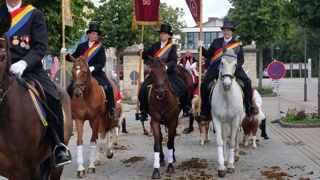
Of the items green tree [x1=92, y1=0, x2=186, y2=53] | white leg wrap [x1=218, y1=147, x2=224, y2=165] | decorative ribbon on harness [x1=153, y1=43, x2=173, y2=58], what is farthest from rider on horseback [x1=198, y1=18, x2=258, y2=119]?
green tree [x1=92, y1=0, x2=186, y2=53]

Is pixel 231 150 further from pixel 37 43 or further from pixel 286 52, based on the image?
pixel 286 52

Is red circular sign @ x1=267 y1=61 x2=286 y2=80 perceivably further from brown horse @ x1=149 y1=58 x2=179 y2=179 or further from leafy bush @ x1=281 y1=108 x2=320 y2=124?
brown horse @ x1=149 y1=58 x2=179 y2=179

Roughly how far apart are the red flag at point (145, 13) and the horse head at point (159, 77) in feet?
15.1

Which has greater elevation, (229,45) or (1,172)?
(229,45)

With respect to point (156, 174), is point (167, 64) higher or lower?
higher

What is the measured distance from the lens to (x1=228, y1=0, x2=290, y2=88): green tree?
3659cm

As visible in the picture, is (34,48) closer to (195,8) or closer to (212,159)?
(212,159)

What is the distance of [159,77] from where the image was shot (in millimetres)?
9938

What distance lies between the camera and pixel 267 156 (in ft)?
40.3

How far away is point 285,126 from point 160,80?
30.6 ft

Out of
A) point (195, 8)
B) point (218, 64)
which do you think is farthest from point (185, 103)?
point (195, 8)

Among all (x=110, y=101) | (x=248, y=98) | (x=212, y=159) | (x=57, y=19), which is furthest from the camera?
(x=57, y=19)

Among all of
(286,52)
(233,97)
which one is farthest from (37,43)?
(286,52)

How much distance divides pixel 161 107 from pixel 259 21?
91.2ft
